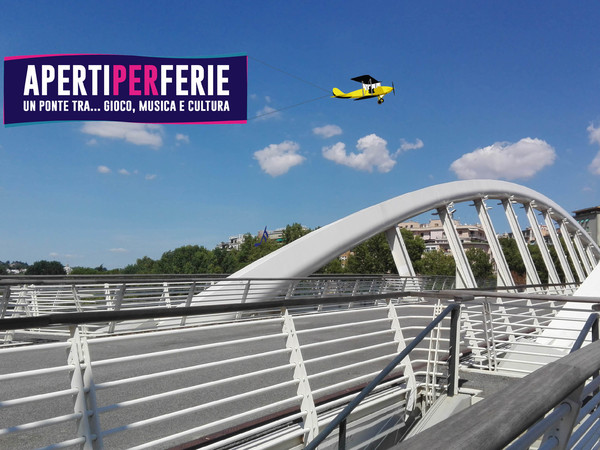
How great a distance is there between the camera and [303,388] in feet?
14.9

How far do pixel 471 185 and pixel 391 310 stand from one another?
2399cm

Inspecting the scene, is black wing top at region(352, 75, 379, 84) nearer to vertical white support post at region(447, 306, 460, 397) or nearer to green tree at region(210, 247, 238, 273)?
vertical white support post at region(447, 306, 460, 397)

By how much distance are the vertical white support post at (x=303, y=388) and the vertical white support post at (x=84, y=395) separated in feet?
5.76

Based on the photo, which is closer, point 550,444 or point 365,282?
point 550,444

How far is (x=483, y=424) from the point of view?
1.30 m

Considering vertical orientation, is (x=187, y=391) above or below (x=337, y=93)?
below

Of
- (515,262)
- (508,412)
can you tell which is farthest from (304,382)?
(515,262)

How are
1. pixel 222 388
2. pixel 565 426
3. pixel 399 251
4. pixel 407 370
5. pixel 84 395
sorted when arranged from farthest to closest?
1. pixel 399 251
2. pixel 222 388
3. pixel 407 370
4. pixel 84 395
5. pixel 565 426

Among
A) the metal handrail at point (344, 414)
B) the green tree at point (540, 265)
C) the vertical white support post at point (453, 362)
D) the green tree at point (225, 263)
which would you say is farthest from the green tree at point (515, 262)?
the metal handrail at point (344, 414)

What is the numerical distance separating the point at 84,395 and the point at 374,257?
80796 millimetres

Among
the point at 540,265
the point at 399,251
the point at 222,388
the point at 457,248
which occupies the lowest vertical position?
the point at 222,388

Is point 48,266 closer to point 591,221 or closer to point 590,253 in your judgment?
point 591,221

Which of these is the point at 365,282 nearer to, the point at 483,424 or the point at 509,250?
the point at 483,424

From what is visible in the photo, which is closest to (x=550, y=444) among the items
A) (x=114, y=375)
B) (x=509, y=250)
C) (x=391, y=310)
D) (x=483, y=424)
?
(x=483, y=424)
